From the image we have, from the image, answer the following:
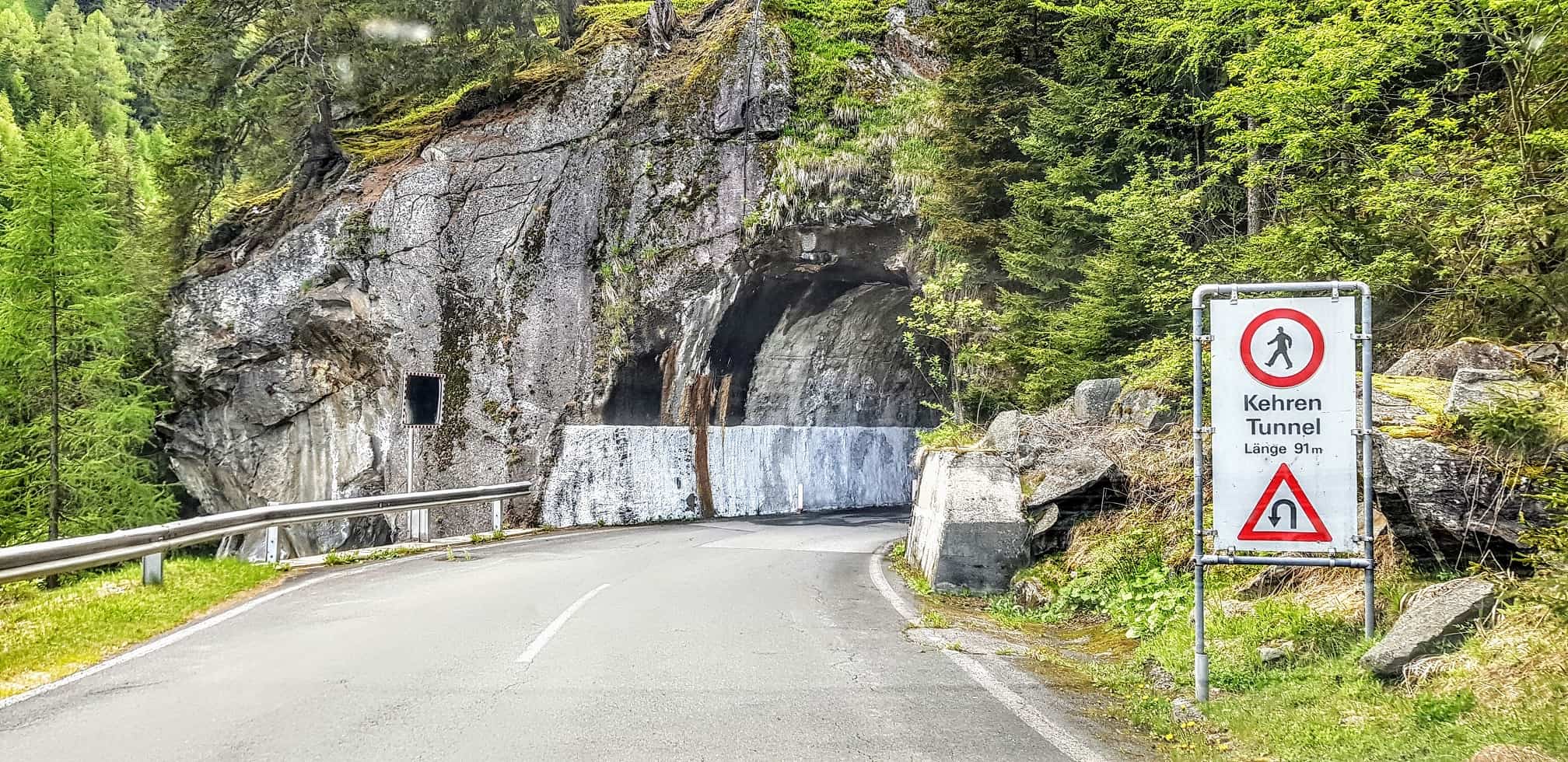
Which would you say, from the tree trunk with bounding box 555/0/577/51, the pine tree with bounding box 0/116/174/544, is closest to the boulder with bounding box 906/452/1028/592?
the pine tree with bounding box 0/116/174/544

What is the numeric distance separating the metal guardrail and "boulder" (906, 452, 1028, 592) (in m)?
8.14

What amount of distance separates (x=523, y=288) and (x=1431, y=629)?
65.0 feet

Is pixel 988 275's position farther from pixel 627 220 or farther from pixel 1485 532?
pixel 1485 532

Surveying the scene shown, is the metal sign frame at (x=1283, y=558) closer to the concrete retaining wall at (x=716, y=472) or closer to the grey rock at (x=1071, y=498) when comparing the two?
the grey rock at (x=1071, y=498)

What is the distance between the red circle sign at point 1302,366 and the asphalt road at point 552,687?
2311 millimetres

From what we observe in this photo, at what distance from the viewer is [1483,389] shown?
252 inches

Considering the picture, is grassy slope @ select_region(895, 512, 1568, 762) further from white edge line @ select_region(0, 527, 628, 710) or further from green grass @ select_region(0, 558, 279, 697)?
green grass @ select_region(0, 558, 279, 697)

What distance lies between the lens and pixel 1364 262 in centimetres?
1028

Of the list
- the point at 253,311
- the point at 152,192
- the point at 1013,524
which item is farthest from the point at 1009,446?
the point at 152,192

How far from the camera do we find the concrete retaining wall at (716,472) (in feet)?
68.9

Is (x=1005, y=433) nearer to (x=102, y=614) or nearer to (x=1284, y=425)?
(x=1284, y=425)

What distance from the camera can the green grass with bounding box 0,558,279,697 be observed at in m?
7.18

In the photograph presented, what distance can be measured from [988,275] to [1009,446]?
7106 mm

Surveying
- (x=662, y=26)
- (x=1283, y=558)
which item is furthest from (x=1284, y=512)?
(x=662, y=26)
